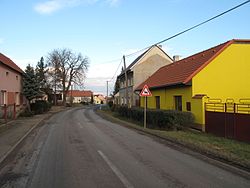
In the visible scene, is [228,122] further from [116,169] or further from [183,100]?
[116,169]

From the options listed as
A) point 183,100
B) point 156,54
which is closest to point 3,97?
point 183,100

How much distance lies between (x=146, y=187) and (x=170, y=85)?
61.6 feet

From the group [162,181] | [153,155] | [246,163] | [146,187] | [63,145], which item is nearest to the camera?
[146,187]

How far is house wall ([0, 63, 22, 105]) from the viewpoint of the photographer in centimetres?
3044

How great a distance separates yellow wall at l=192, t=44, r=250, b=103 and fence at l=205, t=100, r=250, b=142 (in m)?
1.67

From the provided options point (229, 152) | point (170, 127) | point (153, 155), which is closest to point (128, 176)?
point (153, 155)

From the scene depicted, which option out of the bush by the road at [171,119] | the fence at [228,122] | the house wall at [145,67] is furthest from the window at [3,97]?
the fence at [228,122]

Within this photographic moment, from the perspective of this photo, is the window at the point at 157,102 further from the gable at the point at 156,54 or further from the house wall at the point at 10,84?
the gable at the point at 156,54

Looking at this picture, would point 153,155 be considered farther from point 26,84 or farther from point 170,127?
point 26,84

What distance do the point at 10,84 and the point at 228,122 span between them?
80.4 feet

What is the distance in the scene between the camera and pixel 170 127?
1934 cm

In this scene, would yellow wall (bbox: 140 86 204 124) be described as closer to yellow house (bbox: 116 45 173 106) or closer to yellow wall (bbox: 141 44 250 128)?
yellow wall (bbox: 141 44 250 128)

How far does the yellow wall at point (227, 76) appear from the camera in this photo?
21359 mm

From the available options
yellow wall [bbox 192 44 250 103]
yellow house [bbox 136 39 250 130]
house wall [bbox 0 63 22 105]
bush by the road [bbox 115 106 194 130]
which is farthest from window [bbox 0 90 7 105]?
yellow wall [bbox 192 44 250 103]
